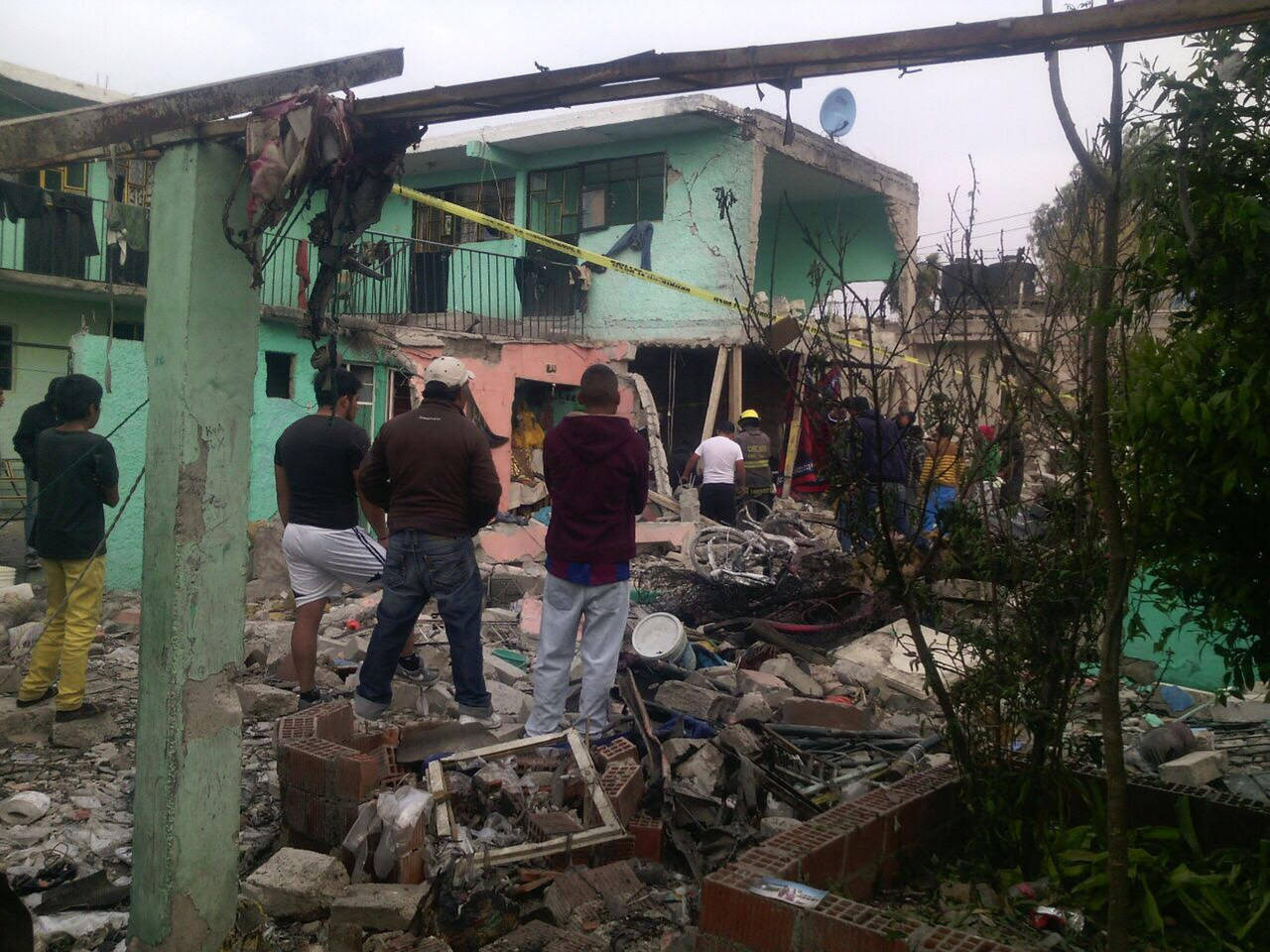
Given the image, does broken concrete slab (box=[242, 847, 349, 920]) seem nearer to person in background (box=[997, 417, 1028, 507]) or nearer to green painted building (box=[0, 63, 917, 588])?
person in background (box=[997, 417, 1028, 507])

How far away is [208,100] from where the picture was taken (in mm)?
3113

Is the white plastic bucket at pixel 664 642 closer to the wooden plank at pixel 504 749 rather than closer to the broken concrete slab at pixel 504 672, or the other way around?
the broken concrete slab at pixel 504 672

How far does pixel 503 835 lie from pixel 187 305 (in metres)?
2.17

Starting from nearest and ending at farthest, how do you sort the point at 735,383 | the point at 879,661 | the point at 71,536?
1. the point at 71,536
2. the point at 879,661
3. the point at 735,383

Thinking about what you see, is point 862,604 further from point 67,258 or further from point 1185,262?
point 67,258

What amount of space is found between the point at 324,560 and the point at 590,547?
1623mm

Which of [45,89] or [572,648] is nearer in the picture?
[572,648]

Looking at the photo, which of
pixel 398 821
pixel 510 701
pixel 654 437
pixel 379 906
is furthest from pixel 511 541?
pixel 379 906

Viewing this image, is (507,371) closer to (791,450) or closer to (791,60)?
(791,450)

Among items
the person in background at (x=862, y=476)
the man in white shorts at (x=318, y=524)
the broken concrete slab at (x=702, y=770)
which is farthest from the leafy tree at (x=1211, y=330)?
the man in white shorts at (x=318, y=524)

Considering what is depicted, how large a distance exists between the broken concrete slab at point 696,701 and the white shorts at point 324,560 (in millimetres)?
1732

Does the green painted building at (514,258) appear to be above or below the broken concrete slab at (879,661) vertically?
above

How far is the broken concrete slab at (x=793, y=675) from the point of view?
684 cm

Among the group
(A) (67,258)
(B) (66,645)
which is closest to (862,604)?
(B) (66,645)
